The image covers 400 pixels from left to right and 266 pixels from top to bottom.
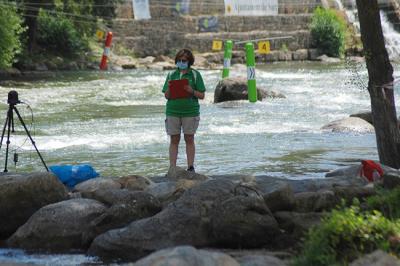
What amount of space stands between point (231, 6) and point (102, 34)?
8717mm

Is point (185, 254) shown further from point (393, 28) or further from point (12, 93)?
point (393, 28)

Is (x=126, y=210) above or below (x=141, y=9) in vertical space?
below

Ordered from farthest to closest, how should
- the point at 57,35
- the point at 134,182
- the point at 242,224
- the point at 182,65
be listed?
the point at 57,35 < the point at 182,65 < the point at 134,182 < the point at 242,224

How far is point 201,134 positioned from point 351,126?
2.53 metres

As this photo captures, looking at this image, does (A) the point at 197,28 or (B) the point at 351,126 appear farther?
(A) the point at 197,28

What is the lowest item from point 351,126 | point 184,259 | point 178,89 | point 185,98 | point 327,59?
point 351,126

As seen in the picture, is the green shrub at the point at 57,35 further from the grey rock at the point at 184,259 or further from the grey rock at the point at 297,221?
the grey rock at the point at 184,259

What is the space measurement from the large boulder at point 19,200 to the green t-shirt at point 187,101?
6.93 ft

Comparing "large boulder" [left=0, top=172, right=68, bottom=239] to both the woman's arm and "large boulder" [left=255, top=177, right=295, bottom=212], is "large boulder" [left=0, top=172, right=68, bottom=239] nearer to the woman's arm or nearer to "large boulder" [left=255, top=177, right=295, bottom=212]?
"large boulder" [left=255, top=177, right=295, bottom=212]

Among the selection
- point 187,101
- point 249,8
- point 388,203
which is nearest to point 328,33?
point 249,8

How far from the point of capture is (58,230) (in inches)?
254

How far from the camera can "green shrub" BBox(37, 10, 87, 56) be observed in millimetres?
37594

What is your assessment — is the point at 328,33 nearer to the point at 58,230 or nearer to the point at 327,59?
the point at 327,59

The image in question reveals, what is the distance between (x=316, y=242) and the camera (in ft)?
15.2
